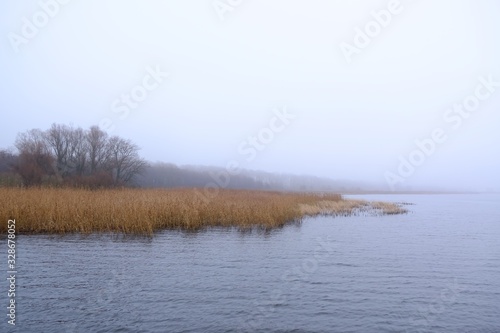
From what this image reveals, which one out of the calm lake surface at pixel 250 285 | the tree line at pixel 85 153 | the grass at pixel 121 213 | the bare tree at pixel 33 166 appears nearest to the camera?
the calm lake surface at pixel 250 285

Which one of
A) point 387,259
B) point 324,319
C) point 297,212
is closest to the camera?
point 324,319

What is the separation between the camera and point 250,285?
39.3ft

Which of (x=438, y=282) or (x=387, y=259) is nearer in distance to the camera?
(x=438, y=282)

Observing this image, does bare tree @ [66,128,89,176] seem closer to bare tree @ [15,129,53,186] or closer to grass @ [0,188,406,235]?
bare tree @ [15,129,53,186]

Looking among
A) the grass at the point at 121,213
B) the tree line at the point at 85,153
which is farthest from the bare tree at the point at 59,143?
the grass at the point at 121,213

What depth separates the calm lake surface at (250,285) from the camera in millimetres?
9102

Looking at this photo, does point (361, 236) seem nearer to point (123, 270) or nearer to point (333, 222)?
point (333, 222)

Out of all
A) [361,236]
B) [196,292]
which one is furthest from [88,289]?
[361,236]

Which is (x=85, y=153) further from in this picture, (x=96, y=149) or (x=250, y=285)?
(x=250, y=285)

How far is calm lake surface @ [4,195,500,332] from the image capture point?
29.9 feet

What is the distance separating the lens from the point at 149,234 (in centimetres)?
2002

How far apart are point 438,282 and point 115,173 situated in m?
65.0

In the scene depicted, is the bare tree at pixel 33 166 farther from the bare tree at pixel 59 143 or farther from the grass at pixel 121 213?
the grass at pixel 121 213

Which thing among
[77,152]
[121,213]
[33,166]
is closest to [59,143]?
[77,152]
